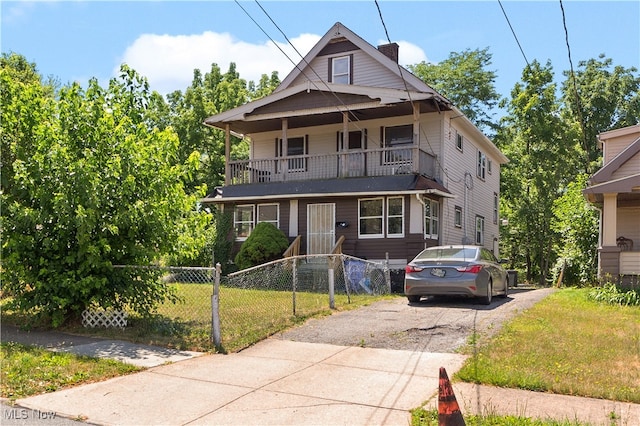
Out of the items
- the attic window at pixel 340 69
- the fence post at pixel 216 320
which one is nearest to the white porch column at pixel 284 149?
the attic window at pixel 340 69

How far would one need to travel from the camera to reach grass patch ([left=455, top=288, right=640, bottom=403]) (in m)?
6.28

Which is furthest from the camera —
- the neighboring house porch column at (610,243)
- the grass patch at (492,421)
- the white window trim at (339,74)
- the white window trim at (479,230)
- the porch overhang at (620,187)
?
the white window trim at (479,230)

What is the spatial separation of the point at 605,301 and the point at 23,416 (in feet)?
43.7

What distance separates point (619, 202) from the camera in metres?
19.4

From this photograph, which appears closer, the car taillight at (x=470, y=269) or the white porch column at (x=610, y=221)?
the car taillight at (x=470, y=269)

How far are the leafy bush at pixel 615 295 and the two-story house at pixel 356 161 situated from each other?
5.82 m

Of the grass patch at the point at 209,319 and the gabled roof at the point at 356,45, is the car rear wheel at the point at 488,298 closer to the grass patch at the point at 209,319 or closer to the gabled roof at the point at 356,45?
the grass patch at the point at 209,319

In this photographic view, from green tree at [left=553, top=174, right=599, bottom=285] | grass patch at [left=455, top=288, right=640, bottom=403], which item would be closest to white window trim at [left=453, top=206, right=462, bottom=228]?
green tree at [left=553, top=174, right=599, bottom=285]

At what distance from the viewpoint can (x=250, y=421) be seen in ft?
17.4

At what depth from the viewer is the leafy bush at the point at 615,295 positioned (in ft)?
45.7

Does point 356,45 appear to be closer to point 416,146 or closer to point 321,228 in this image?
point 416,146

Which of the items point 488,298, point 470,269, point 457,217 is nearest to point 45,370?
point 470,269

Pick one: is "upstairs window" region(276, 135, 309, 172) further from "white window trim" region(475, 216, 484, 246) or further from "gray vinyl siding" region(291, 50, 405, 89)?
"white window trim" region(475, 216, 484, 246)

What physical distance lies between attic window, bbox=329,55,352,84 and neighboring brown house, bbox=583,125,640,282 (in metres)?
9.73
